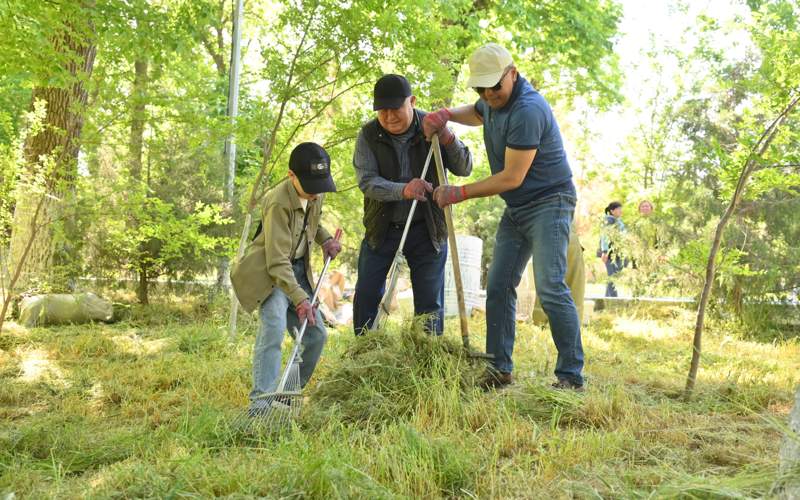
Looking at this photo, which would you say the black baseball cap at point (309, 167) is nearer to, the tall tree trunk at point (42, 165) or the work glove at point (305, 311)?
the work glove at point (305, 311)

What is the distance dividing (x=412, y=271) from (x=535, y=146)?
3.91 feet

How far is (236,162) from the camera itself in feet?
37.1

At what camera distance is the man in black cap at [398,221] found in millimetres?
4777

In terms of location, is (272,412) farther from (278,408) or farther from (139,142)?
(139,142)

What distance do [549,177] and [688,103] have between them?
8205mm

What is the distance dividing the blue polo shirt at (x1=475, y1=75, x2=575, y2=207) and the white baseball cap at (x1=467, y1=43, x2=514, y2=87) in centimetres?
21

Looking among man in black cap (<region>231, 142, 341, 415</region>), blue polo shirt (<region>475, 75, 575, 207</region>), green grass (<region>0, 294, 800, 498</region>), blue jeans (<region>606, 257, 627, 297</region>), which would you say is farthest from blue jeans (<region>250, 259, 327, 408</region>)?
blue jeans (<region>606, 257, 627, 297</region>)

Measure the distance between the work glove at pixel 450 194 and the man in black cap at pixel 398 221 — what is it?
0.27 metres

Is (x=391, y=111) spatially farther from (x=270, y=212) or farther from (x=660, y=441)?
(x=660, y=441)

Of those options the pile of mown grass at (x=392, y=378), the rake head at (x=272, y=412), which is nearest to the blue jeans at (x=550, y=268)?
the pile of mown grass at (x=392, y=378)

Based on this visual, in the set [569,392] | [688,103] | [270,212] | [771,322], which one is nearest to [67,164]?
[270,212]

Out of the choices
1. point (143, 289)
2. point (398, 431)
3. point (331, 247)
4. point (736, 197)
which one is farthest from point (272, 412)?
point (143, 289)

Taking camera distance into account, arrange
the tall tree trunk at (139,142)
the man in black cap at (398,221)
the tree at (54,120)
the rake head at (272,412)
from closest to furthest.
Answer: the rake head at (272,412), the man in black cap at (398,221), the tree at (54,120), the tall tree trunk at (139,142)

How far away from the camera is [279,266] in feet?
13.3
